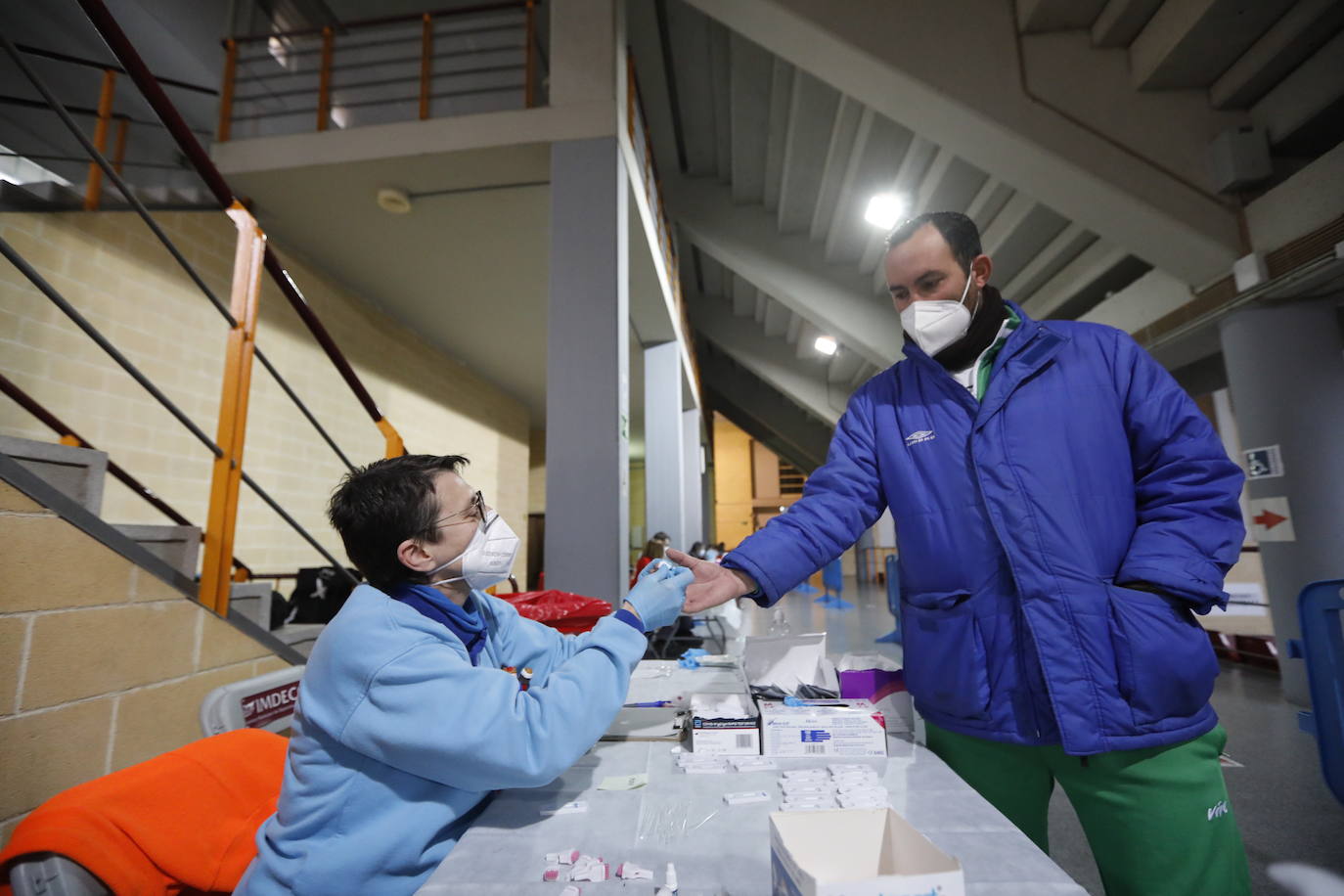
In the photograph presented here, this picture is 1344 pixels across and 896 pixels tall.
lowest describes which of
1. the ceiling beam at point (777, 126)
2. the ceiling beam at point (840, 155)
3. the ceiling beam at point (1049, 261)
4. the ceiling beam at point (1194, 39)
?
the ceiling beam at point (1049, 261)

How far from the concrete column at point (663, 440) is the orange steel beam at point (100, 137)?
4.79 meters

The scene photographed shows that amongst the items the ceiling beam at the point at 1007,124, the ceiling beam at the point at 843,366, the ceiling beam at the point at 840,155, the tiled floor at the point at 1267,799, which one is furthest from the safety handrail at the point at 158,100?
the ceiling beam at the point at 843,366

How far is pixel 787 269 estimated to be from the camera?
7.10 meters

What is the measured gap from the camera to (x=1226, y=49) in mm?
3248

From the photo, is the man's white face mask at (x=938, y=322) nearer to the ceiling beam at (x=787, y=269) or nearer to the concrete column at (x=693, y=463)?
the ceiling beam at (x=787, y=269)

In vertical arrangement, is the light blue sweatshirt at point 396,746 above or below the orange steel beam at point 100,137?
below

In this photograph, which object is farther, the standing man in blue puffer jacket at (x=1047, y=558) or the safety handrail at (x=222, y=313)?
the safety handrail at (x=222, y=313)

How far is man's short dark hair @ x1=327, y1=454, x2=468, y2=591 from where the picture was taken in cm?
112

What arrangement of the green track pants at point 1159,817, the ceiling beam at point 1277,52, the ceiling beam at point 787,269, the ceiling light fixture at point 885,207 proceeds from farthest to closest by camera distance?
the ceiling beam at point 787,269, the ceiling light fixture at point 885,207, the ceiling beam at point 1277,52, the green track pants at point 1159,817

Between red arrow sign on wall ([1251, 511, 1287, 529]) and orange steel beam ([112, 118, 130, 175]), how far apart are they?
7.41 metres

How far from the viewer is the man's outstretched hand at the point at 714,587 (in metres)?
1.17

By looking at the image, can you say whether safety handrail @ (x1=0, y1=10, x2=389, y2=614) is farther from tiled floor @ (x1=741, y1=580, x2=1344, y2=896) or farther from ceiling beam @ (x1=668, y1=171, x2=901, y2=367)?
ceiling beam @ (x1=668, y1=171, x2=901, y2=367)

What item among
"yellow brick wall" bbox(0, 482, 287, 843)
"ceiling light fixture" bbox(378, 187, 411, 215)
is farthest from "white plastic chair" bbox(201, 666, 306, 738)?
"ceiling light fixture" bbox(378, 187, 411, 215)

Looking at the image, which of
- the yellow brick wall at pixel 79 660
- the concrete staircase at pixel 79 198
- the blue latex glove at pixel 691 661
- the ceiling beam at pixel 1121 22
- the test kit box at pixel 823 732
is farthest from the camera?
the ceiling beam at pixel 1121 22
